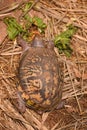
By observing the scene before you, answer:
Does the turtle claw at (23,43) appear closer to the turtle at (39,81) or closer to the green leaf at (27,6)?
the turtle at (39,81)

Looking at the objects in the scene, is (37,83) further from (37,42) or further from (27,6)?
(27,6)

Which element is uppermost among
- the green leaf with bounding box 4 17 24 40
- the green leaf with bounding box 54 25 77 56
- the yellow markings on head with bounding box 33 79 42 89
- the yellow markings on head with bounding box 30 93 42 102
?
the green leaf with bounding box 4 17 24 40

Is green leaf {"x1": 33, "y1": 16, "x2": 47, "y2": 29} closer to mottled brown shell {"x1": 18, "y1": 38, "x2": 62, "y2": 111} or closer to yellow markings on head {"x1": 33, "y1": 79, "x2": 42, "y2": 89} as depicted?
mottled brown shell {"x1": 18, "y1": 38, "x2": 62, "y2": 111}

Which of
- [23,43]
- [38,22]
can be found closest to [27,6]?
[38,22]

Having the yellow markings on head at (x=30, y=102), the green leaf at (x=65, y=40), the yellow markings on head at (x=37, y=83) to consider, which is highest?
the green leaf at (x=65, y=40)

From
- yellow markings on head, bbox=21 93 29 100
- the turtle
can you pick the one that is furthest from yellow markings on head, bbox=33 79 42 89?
yellow markings on head, bbox=21 93 29 100

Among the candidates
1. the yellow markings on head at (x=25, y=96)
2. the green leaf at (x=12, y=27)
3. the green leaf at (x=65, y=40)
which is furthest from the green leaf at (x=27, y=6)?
the yellow markings on head at (x=25, y=96)

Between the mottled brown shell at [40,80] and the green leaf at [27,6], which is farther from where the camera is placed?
the green leaf at [27,6]

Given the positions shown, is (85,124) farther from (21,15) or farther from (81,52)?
(21,15)
